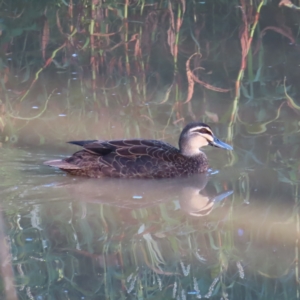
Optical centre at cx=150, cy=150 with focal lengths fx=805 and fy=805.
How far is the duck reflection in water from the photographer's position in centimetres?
723

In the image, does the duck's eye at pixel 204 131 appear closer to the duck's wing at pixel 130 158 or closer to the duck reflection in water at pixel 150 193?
the duck's wing at pixel 130 158

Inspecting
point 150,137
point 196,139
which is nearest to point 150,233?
point 196,139

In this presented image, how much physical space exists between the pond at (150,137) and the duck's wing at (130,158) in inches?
5.2

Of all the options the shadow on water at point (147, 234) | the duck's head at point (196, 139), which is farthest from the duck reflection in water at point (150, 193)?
the duck's head at point (196, 139)

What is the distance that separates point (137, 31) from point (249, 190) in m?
5.93

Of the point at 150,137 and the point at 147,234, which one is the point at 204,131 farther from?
the point at 147,234

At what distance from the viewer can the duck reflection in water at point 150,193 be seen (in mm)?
7234

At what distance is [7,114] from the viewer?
31.2 feet

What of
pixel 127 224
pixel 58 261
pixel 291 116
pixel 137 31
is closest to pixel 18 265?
pixel 58 261

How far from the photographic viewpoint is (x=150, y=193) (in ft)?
24.7

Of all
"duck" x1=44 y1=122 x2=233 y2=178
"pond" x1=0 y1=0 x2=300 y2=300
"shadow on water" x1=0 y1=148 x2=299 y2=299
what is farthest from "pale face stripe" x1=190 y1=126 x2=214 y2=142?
"shadow on water" x1=0 y1=148 x2=299 y2=299

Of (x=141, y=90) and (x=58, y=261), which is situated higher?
(x=141, y=90)

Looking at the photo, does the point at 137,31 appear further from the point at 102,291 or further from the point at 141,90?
the point at 102,291

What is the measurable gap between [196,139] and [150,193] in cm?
100
